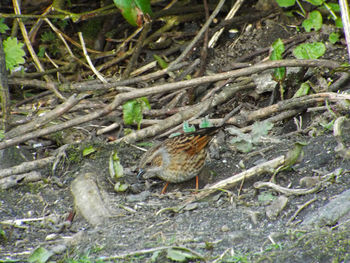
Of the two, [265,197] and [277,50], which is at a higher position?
→ [277,50]

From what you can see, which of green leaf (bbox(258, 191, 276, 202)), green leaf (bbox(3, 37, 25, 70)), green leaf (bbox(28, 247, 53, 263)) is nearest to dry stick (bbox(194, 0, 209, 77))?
green leaf (bbox(3, 37, 25, 70))

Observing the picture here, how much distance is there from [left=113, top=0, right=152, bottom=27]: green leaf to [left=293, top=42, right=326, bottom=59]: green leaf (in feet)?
5.56

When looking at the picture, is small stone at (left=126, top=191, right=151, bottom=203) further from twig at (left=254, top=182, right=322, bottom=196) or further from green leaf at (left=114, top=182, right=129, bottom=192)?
twig at (left=254, top=182, right=322, bottom=196)

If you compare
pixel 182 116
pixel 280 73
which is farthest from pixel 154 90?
pixel 280 73

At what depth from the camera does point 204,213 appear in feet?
12.8

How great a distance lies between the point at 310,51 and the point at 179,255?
131 inches

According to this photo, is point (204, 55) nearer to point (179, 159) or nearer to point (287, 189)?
point (179, 159)

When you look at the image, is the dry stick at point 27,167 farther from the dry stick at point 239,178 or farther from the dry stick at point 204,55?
the dry stick at point 204,55

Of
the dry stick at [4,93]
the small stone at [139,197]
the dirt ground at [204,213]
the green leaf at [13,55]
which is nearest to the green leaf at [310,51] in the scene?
the dirt ground at [204,213]

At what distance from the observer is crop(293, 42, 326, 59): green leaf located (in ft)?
18.4

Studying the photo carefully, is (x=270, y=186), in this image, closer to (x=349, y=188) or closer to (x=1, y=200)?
(x=349, y=188)

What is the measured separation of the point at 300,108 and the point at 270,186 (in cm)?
146

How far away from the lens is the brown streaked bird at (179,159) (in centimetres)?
497

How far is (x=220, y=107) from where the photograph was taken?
19.6 feet
